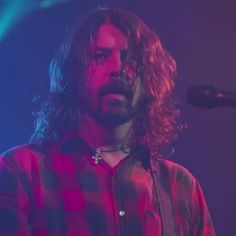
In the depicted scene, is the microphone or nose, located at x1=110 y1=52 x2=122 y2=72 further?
nose, located at x1=110 y1=52 x2=122 y2=72

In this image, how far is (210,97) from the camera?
1456 mm

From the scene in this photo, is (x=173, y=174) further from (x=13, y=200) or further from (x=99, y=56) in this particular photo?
(x=13, y=200)

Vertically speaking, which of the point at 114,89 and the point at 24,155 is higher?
the point at 114,89

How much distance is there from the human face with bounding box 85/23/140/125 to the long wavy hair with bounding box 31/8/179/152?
2.0 inches

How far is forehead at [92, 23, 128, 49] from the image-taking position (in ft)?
7.00

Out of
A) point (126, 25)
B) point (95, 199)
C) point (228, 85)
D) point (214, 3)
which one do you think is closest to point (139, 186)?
point (95, 199)

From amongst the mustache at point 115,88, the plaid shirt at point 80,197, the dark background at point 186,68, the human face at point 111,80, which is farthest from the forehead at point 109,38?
the dark background at point 186,68

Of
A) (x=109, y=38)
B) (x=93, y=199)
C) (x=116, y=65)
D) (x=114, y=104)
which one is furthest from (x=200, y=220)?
(x=109, y=38)

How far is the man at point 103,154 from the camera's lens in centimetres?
187

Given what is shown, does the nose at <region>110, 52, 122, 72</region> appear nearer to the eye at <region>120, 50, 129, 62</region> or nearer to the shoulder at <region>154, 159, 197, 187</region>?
the eye at <region>120, 50, 129, 62</region>

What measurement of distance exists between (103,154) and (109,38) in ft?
1.61

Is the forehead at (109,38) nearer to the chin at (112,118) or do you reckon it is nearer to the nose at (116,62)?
the nose at (116,62)

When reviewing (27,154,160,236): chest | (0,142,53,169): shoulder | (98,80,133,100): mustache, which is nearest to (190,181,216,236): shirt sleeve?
(27,154,160,236): chest

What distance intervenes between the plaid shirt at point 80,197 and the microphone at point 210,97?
614mm
